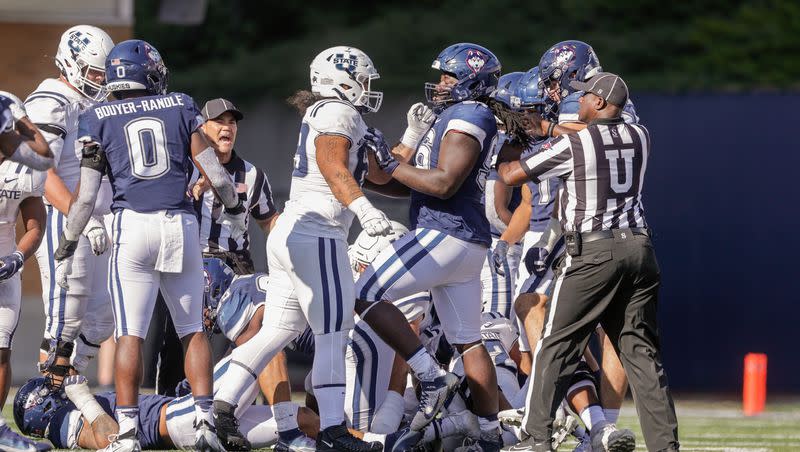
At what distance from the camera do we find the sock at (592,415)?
671 cm

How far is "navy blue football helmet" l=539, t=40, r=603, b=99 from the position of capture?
7.41 m

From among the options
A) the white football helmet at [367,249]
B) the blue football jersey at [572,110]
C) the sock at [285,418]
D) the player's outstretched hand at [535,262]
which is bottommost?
the sock at [285,418]

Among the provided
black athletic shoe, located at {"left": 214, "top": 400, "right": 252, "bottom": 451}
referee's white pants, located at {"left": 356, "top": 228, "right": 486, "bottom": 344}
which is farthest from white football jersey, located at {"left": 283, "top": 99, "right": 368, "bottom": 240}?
black athletic shoe, located at {"left": 214, "top": 400, "right": 252, "bottom": 451}

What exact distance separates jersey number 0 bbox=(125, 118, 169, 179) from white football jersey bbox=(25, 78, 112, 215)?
51 centimetres

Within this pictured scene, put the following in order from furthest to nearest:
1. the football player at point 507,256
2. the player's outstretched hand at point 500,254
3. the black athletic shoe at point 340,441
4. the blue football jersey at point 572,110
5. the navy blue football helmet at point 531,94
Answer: the football player at point 507,256 < the navy blue football helmet at point 531,94 < the player's outstretched hand at point 500,254 < the blue football jersey at point 572,110 < the black athletic shoe at point 340,441

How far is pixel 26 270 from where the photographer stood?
1144 cm

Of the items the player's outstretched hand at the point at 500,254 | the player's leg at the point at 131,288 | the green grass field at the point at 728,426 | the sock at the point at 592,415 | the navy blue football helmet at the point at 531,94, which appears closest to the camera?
the player's leg at the point at 131,288

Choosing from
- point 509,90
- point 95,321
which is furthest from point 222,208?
point 509,90

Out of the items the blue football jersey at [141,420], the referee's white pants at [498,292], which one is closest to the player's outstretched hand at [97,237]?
the blue football jersey at [141,420]

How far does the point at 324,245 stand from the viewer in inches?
244

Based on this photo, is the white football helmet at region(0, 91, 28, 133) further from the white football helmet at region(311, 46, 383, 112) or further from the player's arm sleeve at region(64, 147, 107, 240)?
the white football helmet at region(311, 46, 383, 112)

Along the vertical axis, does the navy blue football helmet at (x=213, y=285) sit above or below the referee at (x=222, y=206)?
below

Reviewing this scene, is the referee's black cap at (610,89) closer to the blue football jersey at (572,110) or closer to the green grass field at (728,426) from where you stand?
the blue football jersey at (572,110)

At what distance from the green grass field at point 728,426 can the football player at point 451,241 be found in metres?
1.17
